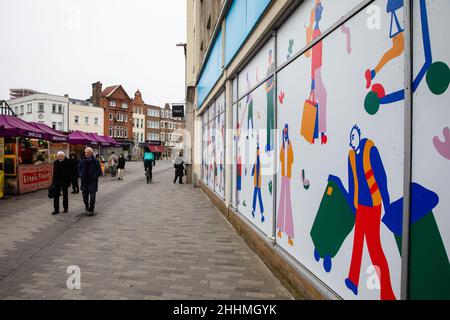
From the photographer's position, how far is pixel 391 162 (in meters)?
2.42

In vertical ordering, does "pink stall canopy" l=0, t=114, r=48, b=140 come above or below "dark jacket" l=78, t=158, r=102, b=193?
above

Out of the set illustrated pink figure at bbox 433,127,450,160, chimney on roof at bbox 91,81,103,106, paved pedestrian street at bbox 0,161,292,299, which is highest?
chimney on roof at bbox 91,81,103,106

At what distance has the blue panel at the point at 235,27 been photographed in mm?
6582

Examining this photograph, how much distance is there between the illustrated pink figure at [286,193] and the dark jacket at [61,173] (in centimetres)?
673

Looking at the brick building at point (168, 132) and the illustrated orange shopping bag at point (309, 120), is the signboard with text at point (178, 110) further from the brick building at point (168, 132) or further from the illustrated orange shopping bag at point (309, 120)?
the brick building at point (168, 132)

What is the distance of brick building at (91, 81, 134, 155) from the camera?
226 ft

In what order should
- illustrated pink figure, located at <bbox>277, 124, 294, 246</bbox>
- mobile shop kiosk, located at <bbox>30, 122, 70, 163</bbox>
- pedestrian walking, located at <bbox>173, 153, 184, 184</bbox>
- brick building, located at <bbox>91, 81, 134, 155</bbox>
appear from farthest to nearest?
brick building, located at <bbox>91, 81, 134, 155</bbox>, pedestrian walking, located at <bbox>173, 153, 184, 184</bbox>, mobile shop kiosk, located at <bbox>30, 122, 70, 163</bbox>, illustrated pink figure, located at <bbox>277, 124, 294, 246</bbox>

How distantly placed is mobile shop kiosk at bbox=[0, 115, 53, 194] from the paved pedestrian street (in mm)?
4540

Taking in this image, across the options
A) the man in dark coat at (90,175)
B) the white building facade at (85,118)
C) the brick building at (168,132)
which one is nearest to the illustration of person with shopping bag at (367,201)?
the man in dark coat at (90,175)

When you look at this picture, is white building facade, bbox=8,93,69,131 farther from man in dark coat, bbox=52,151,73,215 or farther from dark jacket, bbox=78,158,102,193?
dark jacket, bbox=78,158,102,193

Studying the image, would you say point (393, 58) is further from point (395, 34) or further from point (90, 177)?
point (90, 177)

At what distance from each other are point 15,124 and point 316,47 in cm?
1313

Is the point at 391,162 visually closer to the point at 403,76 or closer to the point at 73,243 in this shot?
the point at 403,76

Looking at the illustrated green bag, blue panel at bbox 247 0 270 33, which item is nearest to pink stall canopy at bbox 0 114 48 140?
blue panel at bbox 247 0 270 33
